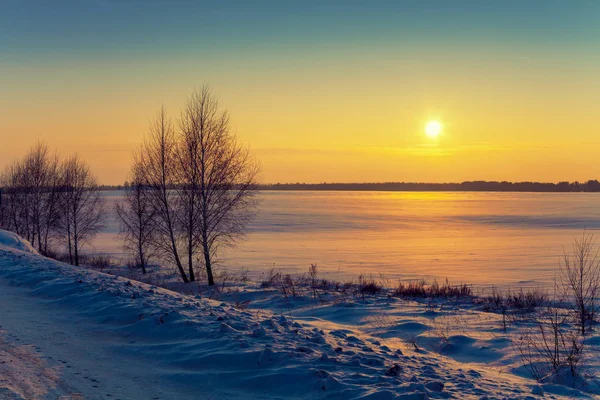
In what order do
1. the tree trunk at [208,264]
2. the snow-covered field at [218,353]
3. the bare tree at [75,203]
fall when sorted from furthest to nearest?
the bare tree at [75,203], the tree trunk at [208,264], the snow-covered field at [218,353]

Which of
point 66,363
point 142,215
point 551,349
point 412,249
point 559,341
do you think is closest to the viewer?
point 66,363

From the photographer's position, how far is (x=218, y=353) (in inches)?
317

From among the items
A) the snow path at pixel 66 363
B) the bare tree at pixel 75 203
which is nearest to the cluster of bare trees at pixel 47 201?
the bare tree at pixel 75 203

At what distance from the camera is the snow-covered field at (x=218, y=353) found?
6.75 meters

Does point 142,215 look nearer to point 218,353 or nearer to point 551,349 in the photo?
point 218,353

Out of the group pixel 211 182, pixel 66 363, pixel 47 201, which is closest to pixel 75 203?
pixel 47 201

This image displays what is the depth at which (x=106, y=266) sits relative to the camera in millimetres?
35688

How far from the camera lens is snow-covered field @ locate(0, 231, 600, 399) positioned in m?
6.75

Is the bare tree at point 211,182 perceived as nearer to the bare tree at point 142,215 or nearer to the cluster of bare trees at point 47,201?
the bare tree at point 142,215

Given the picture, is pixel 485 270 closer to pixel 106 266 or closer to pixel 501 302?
pixel 501 302

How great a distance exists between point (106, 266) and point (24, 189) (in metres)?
19.9

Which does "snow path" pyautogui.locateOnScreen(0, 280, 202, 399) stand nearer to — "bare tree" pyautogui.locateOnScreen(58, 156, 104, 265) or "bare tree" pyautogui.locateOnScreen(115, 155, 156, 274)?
"bare tree" pyautogui.locateOnScreen(115, 155, 156, 274)

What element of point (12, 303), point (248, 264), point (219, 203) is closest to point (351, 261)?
point (248, 264)

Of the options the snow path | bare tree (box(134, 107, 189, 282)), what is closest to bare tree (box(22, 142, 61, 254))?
bare tree (box(134, 107, 189, 282))
